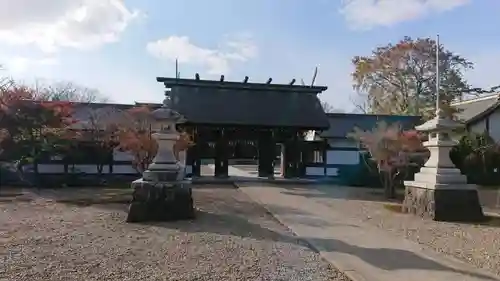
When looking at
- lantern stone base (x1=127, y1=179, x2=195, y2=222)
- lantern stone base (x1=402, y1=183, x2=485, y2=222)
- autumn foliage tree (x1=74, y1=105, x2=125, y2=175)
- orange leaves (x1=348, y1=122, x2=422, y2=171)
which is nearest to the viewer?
lantern stone base (x1=127, y1=179, x2=195, y2=222)

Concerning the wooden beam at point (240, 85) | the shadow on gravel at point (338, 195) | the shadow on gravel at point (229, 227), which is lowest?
the shadow on gravel at point (229, 227)

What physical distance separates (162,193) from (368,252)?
4.54 m

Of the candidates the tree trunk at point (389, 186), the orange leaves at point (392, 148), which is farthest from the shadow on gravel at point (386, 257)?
the tree trunk at point (389, 186)

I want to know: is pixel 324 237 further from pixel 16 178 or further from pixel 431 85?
pixel 431 85

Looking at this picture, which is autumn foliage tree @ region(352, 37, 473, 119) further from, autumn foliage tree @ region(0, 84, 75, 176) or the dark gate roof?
autumn foliage tree @ region(0, 84, 75, 176)

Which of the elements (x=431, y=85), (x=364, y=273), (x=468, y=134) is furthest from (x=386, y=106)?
(x=364, y=273)

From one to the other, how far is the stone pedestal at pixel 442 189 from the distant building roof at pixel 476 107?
15562 millimetres

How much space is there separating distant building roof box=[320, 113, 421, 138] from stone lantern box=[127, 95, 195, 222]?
13327mm

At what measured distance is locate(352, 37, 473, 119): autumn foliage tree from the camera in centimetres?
2864

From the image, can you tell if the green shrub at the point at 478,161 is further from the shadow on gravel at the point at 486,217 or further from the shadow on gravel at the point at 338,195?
the shadow on gravel at the point at 486,217

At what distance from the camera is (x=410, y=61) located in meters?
29.1

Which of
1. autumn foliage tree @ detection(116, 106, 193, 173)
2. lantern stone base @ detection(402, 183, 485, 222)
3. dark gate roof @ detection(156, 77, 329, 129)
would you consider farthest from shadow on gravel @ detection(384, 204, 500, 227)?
dark gate roof @ detection(156, 77, 329, 129)

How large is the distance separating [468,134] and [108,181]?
17.0 meters

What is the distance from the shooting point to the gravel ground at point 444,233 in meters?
6.48
